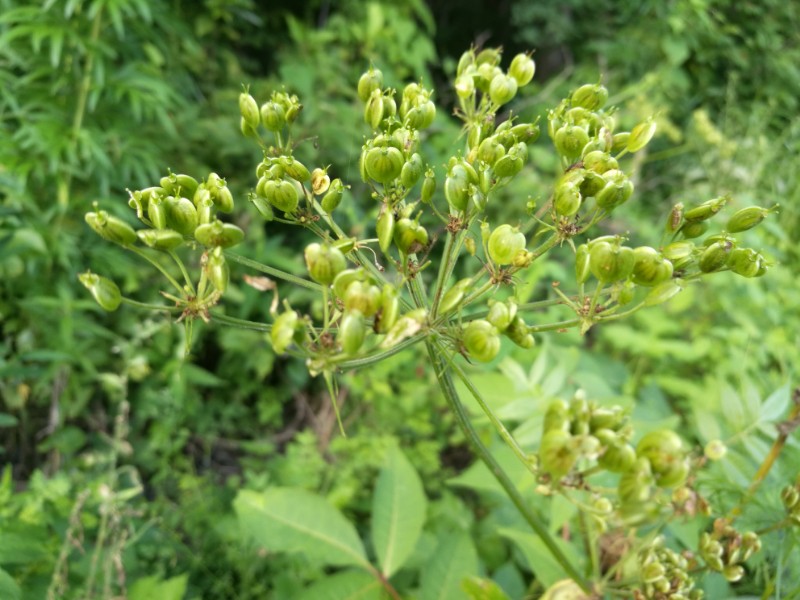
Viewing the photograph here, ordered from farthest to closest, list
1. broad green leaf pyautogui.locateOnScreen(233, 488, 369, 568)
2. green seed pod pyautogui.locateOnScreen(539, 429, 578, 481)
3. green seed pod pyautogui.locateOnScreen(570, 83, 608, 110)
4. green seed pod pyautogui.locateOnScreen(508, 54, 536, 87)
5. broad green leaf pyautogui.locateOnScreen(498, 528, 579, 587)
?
broad green leaf pyautogui.locateOnScreen(233, 488, 369, 568)
broad green leaf pyautogui.locateOnScreen(498, 528, 579, 587)
green seed pod pyautogui.locateOnScreen(508, 54, 536, 87)
green seed pod pyautogui.locateOnScreen(570, 83, 608, 110)
green seed pod pyautogui.locateOnScreen(539, 429, 578, 481)

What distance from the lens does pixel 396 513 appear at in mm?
1555

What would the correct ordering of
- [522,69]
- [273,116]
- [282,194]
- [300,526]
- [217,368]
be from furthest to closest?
[217,368] < [300,526] < [522,69] < [273,116] < [282,194]

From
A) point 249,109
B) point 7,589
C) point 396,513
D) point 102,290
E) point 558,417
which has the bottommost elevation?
point 396,513

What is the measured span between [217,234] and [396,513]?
1015mm

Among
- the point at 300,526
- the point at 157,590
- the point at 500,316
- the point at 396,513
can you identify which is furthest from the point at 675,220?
the point at 157,590

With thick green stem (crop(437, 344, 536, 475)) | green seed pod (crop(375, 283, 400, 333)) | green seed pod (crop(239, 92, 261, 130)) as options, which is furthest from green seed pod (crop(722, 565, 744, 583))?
green seed pod (crop(239, 92, 261, 130))

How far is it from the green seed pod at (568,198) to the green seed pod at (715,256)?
21cm

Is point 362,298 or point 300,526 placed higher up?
point 362,298

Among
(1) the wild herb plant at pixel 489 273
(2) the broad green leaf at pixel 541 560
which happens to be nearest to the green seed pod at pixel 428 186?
(1) the wild herb plant at pixel 489 273

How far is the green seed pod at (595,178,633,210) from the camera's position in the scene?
2.91 ft

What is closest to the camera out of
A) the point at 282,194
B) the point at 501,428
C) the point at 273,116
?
the point at 501,428

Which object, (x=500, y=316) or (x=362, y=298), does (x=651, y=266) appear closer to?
(x=500, y=316)

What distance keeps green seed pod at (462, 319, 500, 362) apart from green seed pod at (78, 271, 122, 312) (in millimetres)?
535

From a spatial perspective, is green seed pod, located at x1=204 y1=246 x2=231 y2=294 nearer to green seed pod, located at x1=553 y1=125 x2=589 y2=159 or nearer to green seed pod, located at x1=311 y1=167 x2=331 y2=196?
green seed pod, located at x1=311 y1=167 x2=331 y2=196
